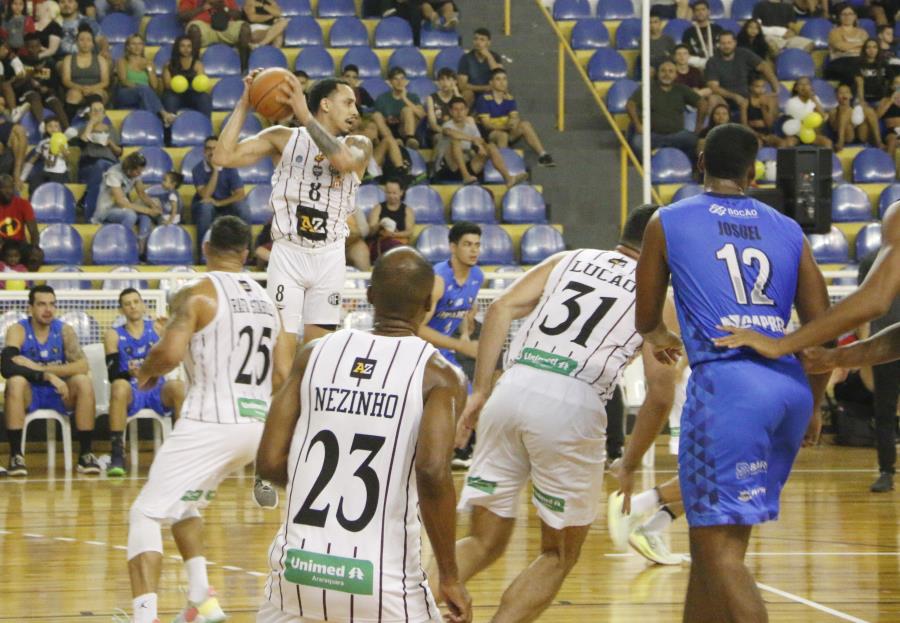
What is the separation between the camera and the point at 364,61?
17656 millimetres

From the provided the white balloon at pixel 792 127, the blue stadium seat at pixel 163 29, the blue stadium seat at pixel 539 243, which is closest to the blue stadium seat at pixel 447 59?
the blue stadium seat at pixel 539 243

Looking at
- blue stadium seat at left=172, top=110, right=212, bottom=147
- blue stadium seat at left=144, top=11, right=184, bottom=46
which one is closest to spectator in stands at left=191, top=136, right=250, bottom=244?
blue stadium seat at left=172, top=110, right=212, bottom=147

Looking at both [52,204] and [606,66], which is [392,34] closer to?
[606,66]

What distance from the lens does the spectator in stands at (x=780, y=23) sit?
1911cm

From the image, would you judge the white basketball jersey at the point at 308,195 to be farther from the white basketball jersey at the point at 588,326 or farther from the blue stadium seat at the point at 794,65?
the blue stadium seat at the point at 794,65

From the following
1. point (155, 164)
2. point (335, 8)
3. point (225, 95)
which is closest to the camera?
point (155, 164)

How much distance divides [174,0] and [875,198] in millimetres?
9403

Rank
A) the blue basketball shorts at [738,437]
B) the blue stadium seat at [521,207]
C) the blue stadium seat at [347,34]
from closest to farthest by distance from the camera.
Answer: the blue basketball shorts at [738,437] < the blue stadium seat at [521,207] < the blue stadium seat at [347,34]

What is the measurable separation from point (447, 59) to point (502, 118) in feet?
3.83

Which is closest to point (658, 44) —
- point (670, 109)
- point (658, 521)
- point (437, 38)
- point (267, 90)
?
point (670, 109)

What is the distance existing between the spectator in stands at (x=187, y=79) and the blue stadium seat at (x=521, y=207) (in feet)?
12.6

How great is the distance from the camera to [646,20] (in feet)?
42.6

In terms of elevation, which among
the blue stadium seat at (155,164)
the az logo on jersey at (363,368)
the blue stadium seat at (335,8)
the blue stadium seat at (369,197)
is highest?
the blue stadium seat at (335,8)

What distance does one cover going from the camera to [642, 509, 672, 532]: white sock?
7938 millimetres
